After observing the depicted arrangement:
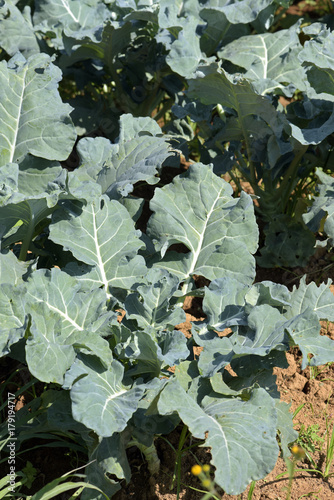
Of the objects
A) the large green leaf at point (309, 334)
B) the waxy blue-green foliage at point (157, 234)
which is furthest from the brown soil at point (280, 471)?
the large green leaf at point (309, 334)

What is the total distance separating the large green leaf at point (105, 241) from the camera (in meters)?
2.16

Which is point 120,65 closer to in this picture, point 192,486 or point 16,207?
point 16,207

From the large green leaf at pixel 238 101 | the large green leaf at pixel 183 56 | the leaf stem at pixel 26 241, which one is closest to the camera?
the leaf stem at pixel 26 241

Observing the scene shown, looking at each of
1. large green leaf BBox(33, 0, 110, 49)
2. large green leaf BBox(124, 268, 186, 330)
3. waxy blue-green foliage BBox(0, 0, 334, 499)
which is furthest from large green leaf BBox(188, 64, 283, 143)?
large green leaf BBox(124, 268, 186, 330)

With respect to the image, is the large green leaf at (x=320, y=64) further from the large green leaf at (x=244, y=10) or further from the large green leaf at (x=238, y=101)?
the large green leaf at (x=244, y=10)

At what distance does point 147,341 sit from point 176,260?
56 cm

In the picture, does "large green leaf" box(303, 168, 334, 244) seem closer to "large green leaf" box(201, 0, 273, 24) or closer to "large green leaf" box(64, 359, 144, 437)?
"large green leaf" box(201, 0, 273, 24)

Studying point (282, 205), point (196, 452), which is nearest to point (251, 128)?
point (282, 205)

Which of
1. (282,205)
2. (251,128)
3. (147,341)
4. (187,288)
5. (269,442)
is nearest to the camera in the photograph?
(269,442)

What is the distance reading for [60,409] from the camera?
75.2 inches

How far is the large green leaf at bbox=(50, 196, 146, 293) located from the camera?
2162 millimetres

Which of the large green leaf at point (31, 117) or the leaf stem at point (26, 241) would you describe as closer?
the leaf stem at point (26, 241)

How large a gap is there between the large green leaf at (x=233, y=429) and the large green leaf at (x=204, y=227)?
1.85 feet

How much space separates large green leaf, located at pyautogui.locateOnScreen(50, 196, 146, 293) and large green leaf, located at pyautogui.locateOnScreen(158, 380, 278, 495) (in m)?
0.56
